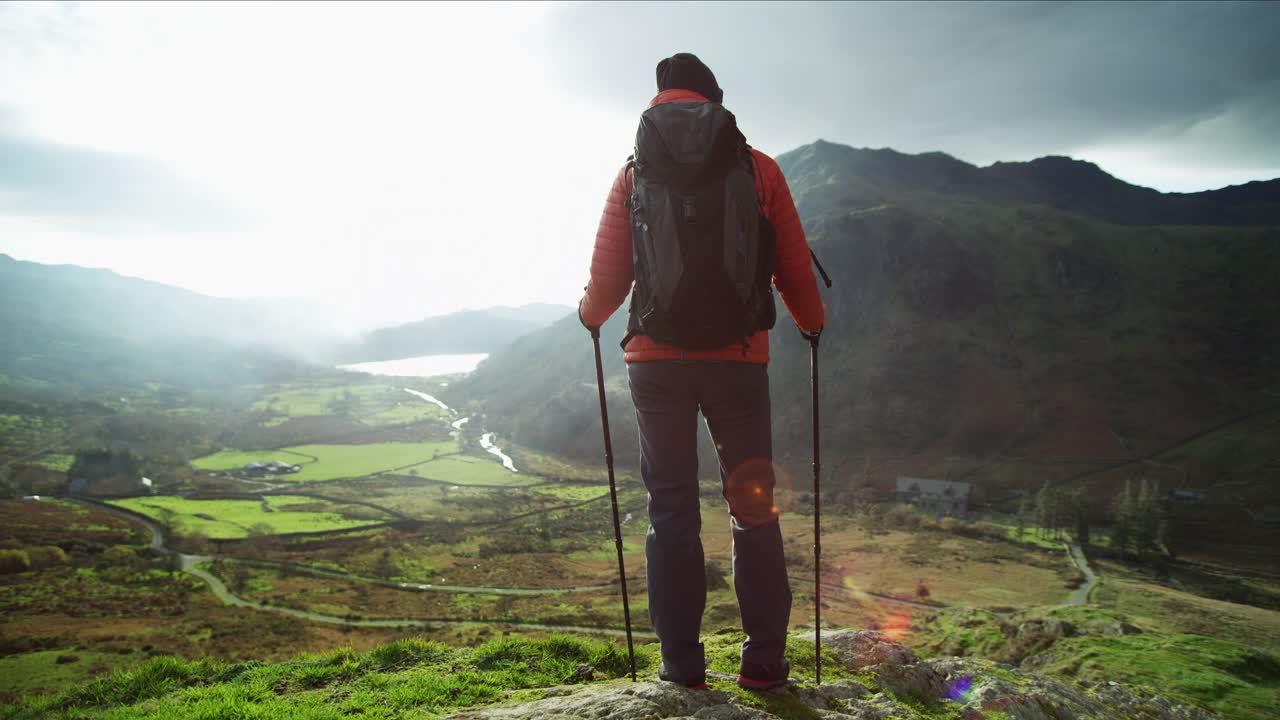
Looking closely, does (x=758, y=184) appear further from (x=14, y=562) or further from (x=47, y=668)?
(x=14, y=562)

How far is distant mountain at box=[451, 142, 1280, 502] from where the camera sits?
99.9 meters

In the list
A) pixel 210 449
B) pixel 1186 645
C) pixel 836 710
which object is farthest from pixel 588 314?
pixel 210 449

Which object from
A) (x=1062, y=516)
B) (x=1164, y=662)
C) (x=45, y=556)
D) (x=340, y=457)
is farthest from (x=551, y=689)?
(x=340, y=457)

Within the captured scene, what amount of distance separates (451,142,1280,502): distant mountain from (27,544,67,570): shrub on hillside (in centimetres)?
7475

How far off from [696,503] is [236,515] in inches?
3375

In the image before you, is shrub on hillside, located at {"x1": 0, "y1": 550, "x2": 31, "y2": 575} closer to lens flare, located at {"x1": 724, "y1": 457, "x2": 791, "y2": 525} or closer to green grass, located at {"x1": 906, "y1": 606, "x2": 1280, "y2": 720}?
green grass, located at {"x1": 906, "y1": 606, "x2": 1280, "y2": 720}

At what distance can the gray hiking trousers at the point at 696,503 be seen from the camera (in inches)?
165

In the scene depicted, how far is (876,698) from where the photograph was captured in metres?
4.75

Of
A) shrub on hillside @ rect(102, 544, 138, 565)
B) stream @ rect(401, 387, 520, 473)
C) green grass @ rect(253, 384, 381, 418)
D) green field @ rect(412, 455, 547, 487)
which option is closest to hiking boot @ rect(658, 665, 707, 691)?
Result: shrub on hillside @ rect(102, 544, 138, 565)

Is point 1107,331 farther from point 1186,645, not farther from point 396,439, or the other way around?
point 396,439

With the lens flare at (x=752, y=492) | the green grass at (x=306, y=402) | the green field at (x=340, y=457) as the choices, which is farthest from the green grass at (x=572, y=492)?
the green grass at (x=306, y=402)

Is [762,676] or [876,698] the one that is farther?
[876,698]

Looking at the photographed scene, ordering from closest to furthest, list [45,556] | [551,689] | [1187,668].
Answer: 1. [551,689]
2. [1187,668]
3. [45,556]

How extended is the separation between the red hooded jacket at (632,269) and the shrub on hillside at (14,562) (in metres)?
70.6
